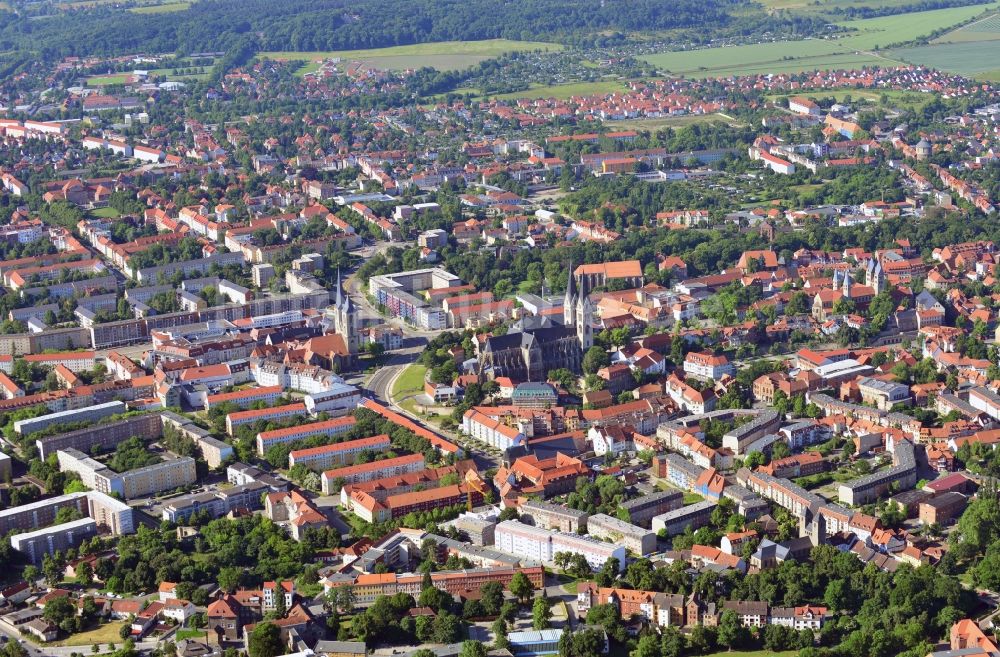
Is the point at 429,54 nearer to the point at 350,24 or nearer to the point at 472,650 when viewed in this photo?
the point at 350,24

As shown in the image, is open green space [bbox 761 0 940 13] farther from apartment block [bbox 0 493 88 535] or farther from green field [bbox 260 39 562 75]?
apartment block [bbox 0 493 88 535]

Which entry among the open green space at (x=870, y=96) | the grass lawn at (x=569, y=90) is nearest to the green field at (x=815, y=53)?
the grass lawn at (x=569, y=90)

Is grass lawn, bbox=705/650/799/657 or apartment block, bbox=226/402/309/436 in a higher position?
apartment block, bbox=226/402/309/436

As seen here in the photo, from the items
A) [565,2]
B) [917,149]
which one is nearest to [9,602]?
[917,149]

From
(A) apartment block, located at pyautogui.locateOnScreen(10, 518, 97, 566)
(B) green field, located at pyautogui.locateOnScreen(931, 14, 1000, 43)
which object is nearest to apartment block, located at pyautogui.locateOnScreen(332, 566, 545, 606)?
(A) apartment block, located at pyautogui.locateOnScreen(10, 518, 97, 566)

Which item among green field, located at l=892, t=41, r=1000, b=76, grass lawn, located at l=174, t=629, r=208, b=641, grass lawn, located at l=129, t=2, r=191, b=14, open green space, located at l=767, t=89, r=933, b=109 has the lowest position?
green field, located at l=892, t=41, r=1000, b=76
